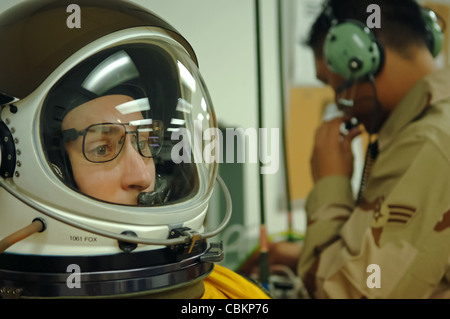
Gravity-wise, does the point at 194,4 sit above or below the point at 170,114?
above

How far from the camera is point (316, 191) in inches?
53.6

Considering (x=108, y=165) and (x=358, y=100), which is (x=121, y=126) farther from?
(x=358, y=100)

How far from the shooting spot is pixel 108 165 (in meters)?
0.69

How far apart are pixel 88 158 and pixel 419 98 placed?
3.01ft

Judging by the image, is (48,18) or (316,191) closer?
(48,18)

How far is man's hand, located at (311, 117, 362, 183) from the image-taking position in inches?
54.0

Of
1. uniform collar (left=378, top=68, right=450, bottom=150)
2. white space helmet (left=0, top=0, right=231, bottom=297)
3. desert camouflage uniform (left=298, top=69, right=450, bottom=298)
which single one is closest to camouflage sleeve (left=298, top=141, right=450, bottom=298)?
desert camouflage uniform (left=298, top=69, right=450, bottom=298)

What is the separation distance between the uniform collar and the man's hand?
0.13m

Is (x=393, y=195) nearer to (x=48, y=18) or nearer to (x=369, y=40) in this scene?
(x=369, y=40)

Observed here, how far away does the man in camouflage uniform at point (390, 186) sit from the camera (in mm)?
1077

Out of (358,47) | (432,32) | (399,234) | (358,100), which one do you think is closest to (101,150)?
(399,234)

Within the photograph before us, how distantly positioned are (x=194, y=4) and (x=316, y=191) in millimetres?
643

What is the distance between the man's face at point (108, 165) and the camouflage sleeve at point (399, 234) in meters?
0.67
